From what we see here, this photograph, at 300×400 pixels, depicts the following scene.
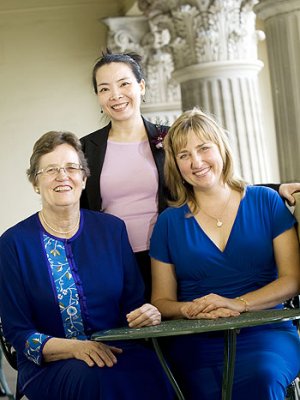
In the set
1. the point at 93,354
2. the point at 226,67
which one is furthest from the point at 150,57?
the point at 93,354

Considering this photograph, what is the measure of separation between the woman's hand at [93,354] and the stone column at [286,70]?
3.68 m

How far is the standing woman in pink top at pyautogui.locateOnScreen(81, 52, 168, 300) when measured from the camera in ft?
15.5

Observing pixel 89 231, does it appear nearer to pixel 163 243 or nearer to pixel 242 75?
pixel 163 243

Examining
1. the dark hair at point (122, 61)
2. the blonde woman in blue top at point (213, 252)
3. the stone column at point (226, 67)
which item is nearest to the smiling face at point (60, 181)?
the blonde woman in blue top at point (213, 252)

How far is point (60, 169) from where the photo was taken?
4.42 m

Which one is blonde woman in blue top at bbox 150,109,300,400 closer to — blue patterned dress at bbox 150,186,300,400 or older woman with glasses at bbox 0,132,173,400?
blue patterned dress at bbox 150,186,300,400

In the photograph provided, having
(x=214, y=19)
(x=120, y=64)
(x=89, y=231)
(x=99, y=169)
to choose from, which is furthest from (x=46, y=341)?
(x=214, y=19)

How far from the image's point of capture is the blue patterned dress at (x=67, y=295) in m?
4.24

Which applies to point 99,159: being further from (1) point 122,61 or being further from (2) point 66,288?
(2) point 66,288

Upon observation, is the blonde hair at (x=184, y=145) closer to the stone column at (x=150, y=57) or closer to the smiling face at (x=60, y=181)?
the smiling face at (x=60, y=181)

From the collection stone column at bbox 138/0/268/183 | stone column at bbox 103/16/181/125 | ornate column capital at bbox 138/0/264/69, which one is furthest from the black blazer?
stone column at bbox 103/16/181/125

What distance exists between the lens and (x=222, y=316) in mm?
4055

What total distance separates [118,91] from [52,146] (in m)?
0.45

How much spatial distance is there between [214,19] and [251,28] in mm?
640
